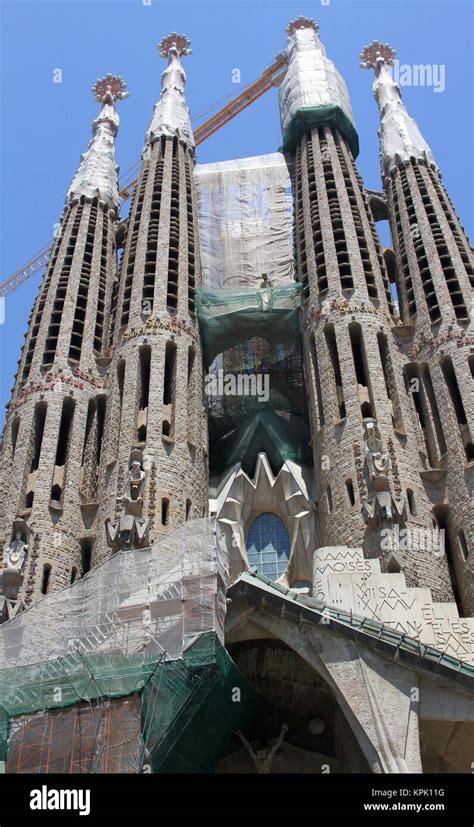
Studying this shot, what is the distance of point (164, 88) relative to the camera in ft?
160

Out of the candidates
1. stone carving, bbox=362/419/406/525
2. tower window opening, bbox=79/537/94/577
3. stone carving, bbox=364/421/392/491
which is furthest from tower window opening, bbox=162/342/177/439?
stone carving, bbox=362/419/406/525

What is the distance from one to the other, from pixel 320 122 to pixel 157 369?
53.1 feet

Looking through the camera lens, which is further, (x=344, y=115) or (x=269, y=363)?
(x=344, y=115)

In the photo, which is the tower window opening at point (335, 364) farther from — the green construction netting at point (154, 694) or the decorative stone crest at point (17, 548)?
the green construction netting at point (154, 694)

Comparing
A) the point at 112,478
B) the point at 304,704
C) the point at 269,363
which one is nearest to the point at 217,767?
the point at 304,704

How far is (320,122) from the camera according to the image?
43844mm

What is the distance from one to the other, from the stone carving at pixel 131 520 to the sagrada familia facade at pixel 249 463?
0.08 m

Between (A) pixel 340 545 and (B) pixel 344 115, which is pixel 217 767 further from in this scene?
(B) pixel 344 115

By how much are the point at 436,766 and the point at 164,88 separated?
115 ft

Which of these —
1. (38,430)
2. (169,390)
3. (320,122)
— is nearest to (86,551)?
(38,430)

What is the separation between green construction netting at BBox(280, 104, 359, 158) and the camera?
43688 mm

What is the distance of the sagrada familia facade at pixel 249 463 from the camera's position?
21.1 metres

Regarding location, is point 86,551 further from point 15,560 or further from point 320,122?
point 320,122
